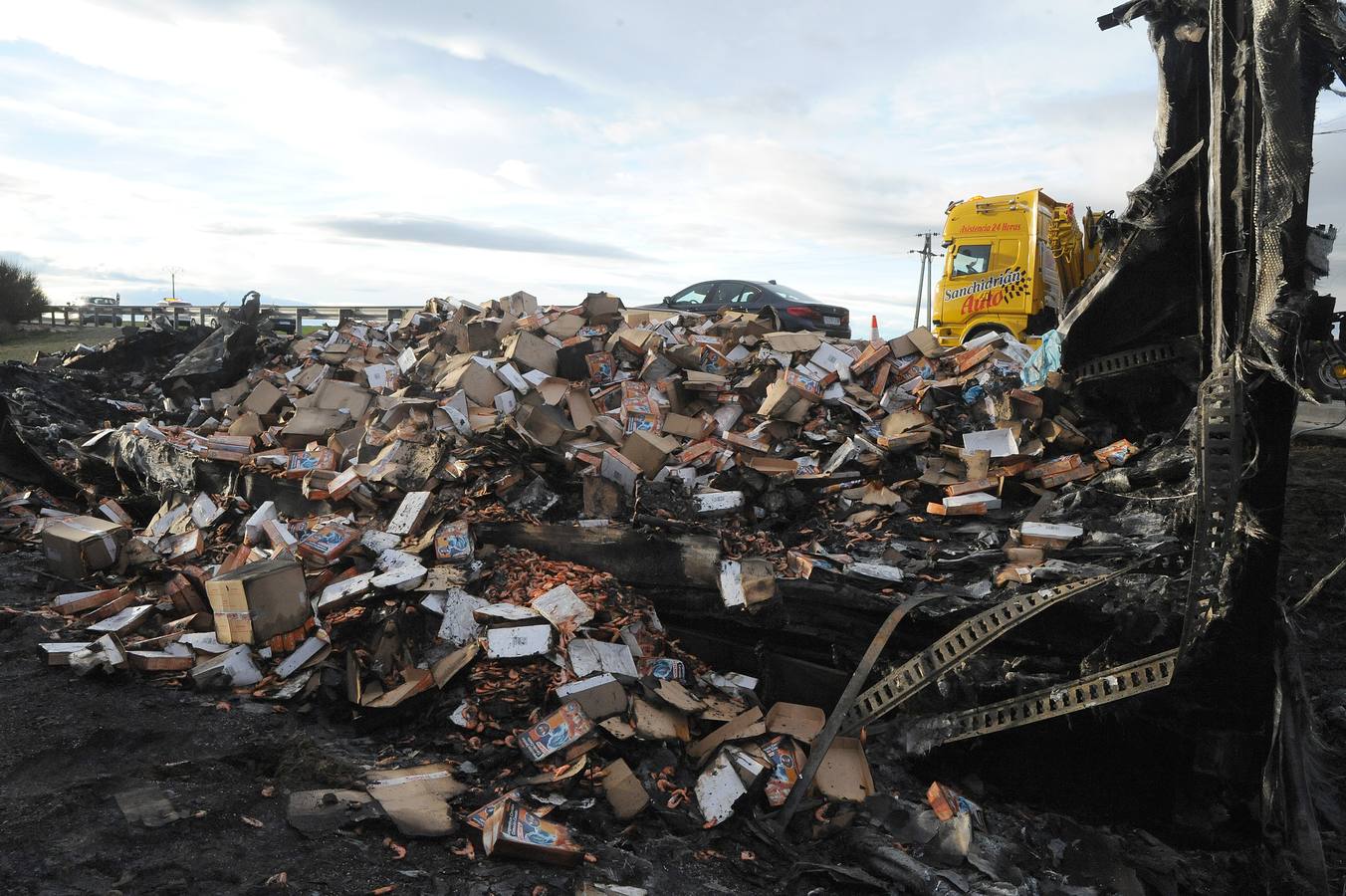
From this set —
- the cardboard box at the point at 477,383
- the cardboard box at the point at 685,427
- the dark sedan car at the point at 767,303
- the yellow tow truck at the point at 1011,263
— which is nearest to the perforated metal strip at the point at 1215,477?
the cardboard box at the point at 685,427

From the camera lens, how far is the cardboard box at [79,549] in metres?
5.64

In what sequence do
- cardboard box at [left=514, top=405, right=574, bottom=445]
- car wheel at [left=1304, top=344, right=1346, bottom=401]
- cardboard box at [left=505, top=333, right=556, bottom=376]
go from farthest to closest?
cardboard box at [left=505, top=333, right=556, bottom=376] < cardboard box at [left=514, top=405, right=574, bottom=445] < car wheel at [left=1304, top=344, right=1346, bottom=401]

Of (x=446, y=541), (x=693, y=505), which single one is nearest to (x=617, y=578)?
(x=693, y=505)

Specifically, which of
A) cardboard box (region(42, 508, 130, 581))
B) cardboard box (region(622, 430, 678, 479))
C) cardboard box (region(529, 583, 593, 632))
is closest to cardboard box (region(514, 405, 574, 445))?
cardboard box (region(622, 430, 678, 479))

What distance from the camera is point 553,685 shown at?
4332mm

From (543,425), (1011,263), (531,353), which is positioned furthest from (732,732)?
(1011,263)

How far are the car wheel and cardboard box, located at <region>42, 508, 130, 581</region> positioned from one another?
7.04m

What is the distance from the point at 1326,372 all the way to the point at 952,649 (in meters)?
1.99

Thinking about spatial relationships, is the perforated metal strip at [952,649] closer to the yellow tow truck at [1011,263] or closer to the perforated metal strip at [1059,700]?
the perforated metal strip at [1059,700]

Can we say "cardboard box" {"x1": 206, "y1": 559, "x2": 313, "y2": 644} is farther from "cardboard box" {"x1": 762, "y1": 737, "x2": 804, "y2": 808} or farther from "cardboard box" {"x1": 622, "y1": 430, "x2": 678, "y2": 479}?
Result: "cardboard box" {"x1": 762, "y1": 737, "x2": 804, "y2": 808}

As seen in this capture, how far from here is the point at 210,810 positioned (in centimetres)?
332

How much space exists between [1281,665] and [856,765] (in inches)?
80.1

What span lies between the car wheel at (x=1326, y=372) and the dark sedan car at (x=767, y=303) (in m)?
8.44

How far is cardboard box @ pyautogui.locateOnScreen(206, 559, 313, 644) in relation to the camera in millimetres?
4621
